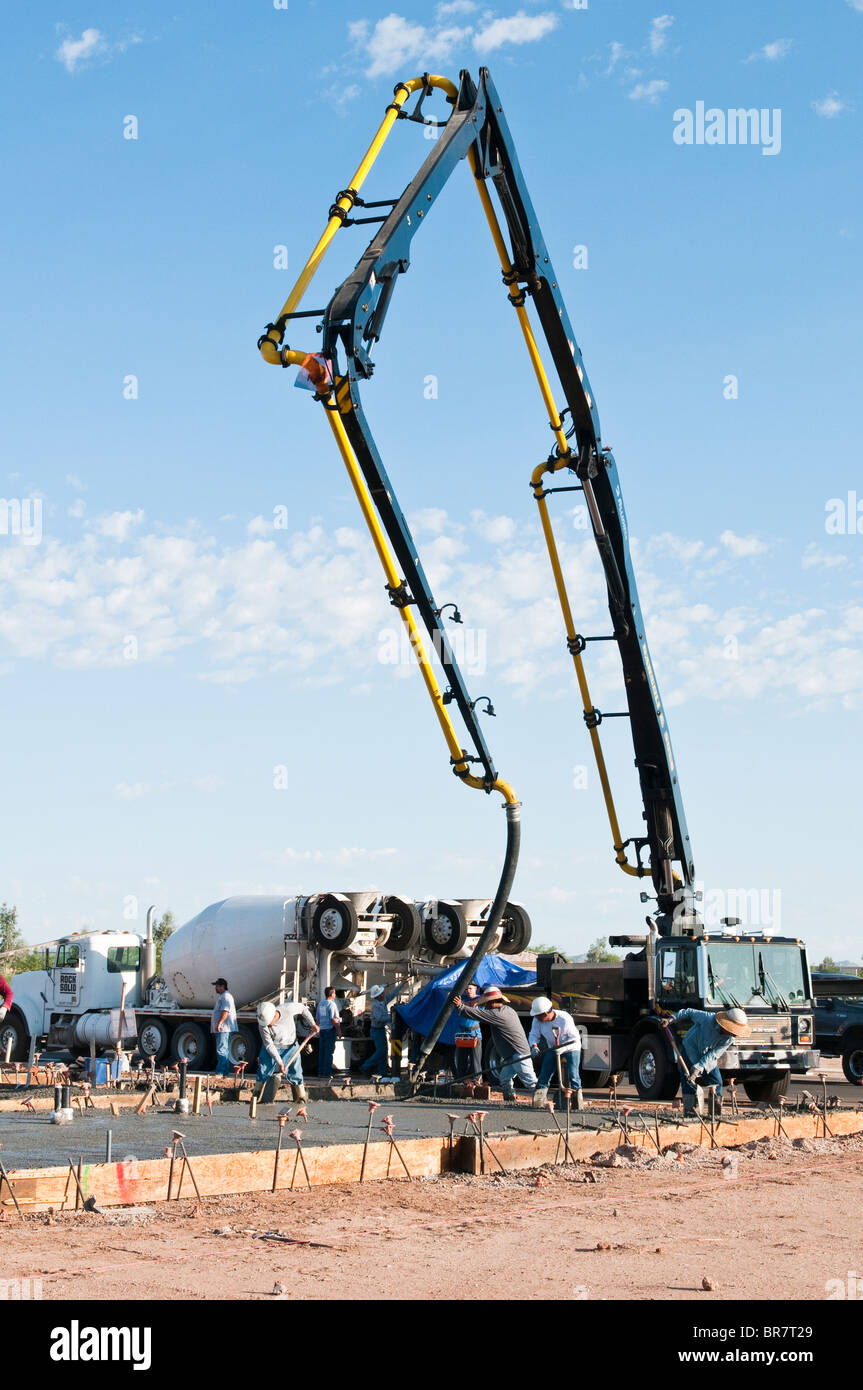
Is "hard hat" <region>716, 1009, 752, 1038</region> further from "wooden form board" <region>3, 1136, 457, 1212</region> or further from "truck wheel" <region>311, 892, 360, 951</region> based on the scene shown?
"truck wheel" <region>311, 892, 360, 951</region>

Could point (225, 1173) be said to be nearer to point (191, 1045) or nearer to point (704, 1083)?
point (704, 1083)

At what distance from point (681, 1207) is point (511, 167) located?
11997mm

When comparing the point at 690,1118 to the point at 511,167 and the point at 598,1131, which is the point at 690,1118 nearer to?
the point at 598,1131

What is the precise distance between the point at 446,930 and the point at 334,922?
2041 mm

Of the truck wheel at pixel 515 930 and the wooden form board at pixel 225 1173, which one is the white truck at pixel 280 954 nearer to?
the truck wheel at pixel 515 930


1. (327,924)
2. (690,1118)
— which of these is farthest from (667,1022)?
(327,924)

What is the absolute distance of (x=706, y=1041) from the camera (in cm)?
1578

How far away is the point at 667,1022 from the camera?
18797mm

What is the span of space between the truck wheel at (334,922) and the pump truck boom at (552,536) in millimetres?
3643

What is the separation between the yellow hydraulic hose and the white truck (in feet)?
16.9

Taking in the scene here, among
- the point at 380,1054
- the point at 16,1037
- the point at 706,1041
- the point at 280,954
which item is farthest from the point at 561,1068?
the point at 16,1037

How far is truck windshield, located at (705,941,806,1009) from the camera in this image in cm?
1878

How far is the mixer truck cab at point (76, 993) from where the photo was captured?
28203 millimetres

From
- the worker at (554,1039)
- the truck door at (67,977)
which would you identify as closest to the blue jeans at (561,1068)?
the worker at (554,1039)
